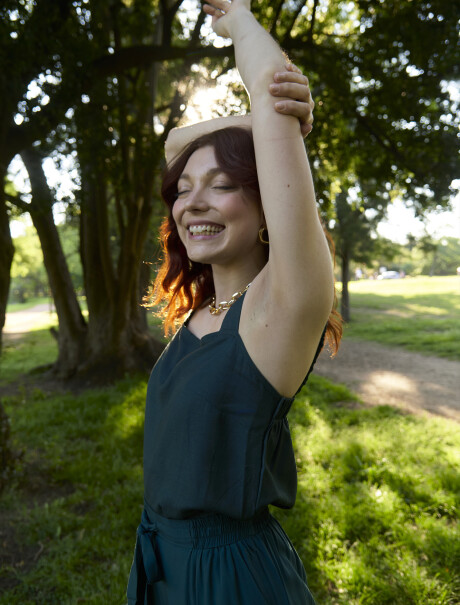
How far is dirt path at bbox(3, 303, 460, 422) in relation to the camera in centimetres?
697

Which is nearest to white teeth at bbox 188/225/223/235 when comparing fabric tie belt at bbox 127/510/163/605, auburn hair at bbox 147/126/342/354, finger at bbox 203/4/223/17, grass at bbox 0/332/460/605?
auburn hair at bbox 147/126/342/354

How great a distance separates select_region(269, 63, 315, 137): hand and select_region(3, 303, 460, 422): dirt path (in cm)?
625

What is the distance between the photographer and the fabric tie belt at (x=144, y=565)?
1.35 meters

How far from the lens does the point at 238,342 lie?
114 centimetres

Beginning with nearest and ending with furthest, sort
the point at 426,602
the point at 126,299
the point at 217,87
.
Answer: the point at 426,602
the point at 217,87
the point at 126,299

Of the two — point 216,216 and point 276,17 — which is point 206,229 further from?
point 276,17

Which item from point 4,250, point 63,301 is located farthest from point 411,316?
point 4,250

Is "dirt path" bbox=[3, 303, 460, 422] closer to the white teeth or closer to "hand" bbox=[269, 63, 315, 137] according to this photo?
the white teeth

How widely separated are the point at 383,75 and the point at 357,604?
6.00 metres

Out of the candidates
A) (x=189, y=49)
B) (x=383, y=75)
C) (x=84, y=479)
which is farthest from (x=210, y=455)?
(x=383, y=75)

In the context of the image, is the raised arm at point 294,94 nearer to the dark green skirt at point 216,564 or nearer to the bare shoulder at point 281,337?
the bare shoulder at point 281,337

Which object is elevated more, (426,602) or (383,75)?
(383,75)

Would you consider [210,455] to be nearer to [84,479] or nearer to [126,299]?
[84,479]

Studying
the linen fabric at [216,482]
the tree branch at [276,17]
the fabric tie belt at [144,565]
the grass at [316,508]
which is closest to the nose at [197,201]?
the linen fabric at [216,482]
